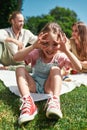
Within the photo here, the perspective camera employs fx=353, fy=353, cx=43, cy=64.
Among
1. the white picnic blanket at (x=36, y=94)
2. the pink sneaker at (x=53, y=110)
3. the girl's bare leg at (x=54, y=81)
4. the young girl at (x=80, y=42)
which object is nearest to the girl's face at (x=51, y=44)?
the girl's bare leg at (x=54, y=81)

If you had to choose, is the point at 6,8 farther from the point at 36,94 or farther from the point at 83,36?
the point at 36,94

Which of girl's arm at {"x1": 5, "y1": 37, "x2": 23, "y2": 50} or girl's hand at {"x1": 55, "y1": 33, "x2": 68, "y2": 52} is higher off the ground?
girl's hand at {"x1": 55, "y1": 33, "x2": 68, "y2": 52}

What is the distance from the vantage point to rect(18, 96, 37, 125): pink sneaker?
129 inches

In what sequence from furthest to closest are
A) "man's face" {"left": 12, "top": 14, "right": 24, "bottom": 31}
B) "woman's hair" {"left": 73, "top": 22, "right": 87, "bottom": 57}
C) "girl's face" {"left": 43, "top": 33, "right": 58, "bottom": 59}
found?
"man's face" {"left": 12, "top": 14, "right": 24, "bottom": 31} < "woman's hair" {"left": 73, "top": 22, "right": 87, "bottom": 57} < "girl's face" {"left": 43, "top": 33, "right": 58, "bottom": 59}

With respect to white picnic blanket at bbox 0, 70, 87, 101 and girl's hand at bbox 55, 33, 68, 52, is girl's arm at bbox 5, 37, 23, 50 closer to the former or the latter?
white picnic blanket at bbox 0, 70, 87, 101

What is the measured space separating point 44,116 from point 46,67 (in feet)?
2.35

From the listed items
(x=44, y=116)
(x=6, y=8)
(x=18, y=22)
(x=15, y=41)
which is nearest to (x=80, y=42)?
(x=15, y=41)

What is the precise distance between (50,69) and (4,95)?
66cm

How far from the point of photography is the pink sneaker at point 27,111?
3.28 m

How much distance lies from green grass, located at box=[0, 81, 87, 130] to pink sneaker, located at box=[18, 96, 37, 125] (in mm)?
69

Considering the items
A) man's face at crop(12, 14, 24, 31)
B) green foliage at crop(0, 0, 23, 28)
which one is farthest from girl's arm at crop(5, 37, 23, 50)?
green foliage at crop(0, 0, 23, 28)

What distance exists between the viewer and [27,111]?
11.1ft

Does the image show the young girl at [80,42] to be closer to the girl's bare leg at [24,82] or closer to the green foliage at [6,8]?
the girl's bare leg at [24,82]

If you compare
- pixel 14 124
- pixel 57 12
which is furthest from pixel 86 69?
pixel 57 12
